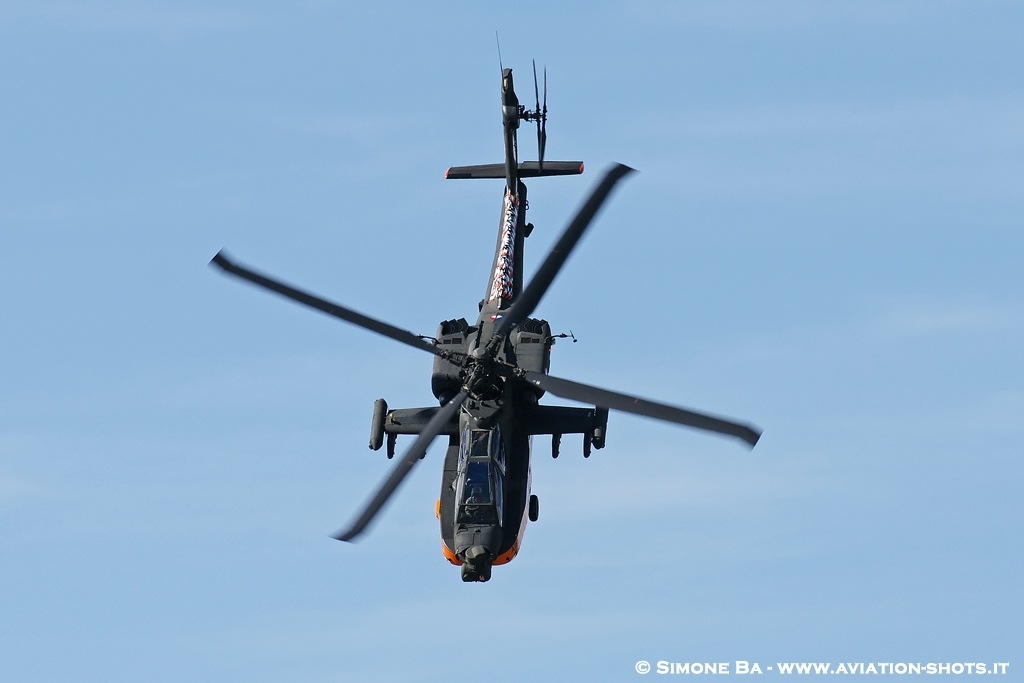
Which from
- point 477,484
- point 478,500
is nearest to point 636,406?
point 477,484

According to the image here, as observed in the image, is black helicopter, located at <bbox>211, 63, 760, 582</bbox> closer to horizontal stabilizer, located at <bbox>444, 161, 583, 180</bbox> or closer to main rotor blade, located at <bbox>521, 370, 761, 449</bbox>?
main rotor blade, located at <bbox>521, 370, 761, 449</bbox>

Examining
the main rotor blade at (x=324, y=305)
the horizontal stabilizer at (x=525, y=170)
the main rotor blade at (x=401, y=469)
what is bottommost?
the main rotor blade at (x=401, y=469)

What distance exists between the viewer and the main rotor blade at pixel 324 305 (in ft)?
227

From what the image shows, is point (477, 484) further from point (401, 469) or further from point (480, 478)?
point (401, 469)

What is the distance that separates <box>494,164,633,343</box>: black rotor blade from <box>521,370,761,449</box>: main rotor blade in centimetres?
251

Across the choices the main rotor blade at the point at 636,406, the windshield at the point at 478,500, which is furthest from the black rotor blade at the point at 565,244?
the windshield at the point at 478,500

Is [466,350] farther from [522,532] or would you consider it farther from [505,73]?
[505,73]

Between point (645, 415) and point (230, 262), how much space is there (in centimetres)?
1522

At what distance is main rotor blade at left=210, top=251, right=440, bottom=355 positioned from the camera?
227 feet

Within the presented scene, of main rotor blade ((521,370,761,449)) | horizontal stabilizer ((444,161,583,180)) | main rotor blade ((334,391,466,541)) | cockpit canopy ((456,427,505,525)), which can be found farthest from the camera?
horizontal stabilizer ((444,161,583,180))

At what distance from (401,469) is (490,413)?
565cm

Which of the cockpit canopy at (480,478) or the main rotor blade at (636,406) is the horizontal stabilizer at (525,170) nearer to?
the main rotor blade at (636,406)

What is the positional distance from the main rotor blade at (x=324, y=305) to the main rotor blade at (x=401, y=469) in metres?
2.41

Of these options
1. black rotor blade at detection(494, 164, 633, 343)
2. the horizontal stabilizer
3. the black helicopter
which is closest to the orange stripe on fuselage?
the black helicopter
